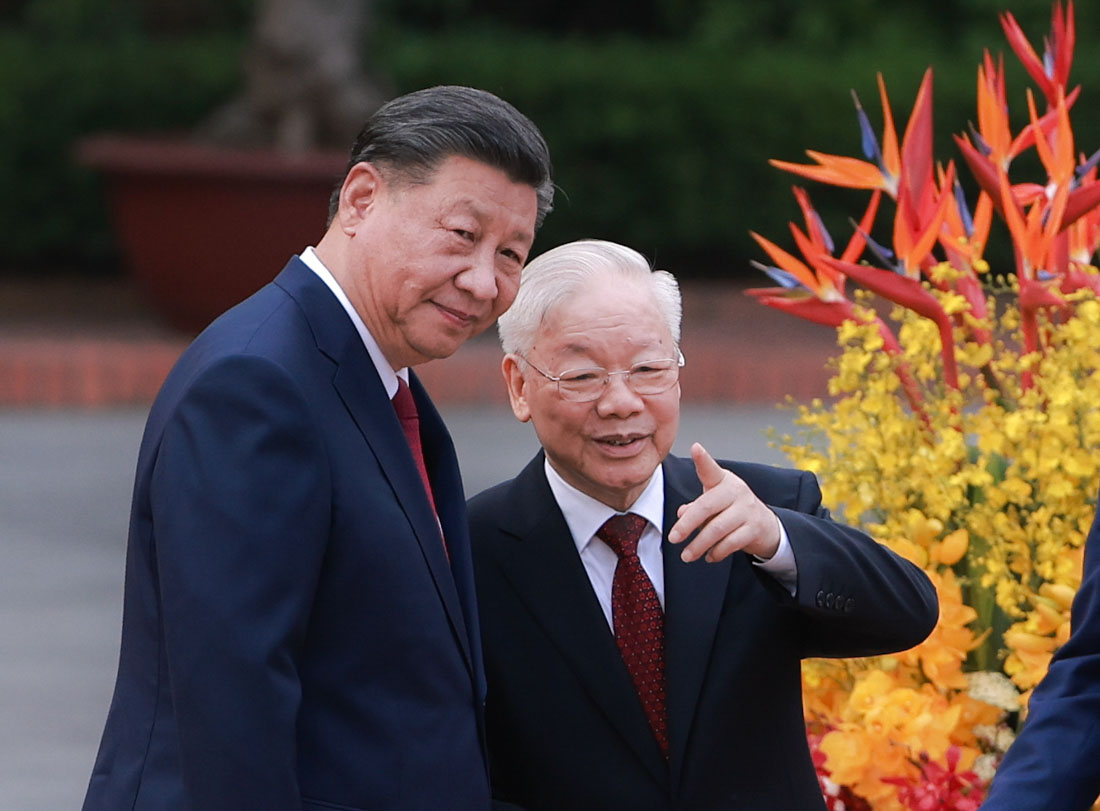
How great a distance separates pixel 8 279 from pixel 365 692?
33.2 ft

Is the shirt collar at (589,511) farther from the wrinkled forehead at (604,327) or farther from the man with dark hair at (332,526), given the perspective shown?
the man with dark hair at (332,526)

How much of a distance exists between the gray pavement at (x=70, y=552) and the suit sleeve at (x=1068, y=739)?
2.95m

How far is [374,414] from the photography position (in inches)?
73.4

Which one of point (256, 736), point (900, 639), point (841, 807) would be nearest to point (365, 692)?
point (256, 736)

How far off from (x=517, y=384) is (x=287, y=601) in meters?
0.64

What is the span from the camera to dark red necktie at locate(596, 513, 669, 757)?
225cm

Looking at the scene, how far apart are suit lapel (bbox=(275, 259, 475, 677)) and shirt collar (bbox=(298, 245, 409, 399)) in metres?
0.01

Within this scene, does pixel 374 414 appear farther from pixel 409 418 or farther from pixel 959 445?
pixel 959 445

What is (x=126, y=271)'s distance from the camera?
11523mm

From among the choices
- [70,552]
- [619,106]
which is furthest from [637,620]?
[619,106]

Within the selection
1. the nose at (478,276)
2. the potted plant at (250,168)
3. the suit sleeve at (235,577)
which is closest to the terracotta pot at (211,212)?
the potted plant at (250,168)

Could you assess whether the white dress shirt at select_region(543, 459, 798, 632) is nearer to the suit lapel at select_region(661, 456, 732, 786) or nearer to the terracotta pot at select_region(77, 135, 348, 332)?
the suit lapel at select_region(661, 456, 732, 786)

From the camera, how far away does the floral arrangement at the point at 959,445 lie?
103 inches

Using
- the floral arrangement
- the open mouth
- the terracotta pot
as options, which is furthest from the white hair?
the terracotta pot
